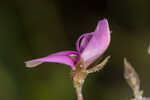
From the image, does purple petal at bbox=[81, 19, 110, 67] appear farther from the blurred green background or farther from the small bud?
the blurred green background

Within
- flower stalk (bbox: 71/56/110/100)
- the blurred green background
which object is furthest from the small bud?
the blurred green background

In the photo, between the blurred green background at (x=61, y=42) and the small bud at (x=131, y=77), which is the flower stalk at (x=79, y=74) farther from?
the blurred green background at (x=61, y=42)

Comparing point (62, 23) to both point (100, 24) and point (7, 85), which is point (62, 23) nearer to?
point (7, 85)

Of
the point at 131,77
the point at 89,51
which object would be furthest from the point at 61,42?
the point at 89,51

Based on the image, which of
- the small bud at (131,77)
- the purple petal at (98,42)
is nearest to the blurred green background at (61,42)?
the small bud at (131,77)

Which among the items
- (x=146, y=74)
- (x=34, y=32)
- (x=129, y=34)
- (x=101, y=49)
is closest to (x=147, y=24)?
(x=129, y=34)

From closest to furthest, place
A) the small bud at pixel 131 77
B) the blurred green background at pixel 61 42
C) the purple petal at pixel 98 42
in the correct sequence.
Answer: the purple petal at pixel 98 42
the small bud at pixel 131 77
the blurred green background at pixel 61 42
